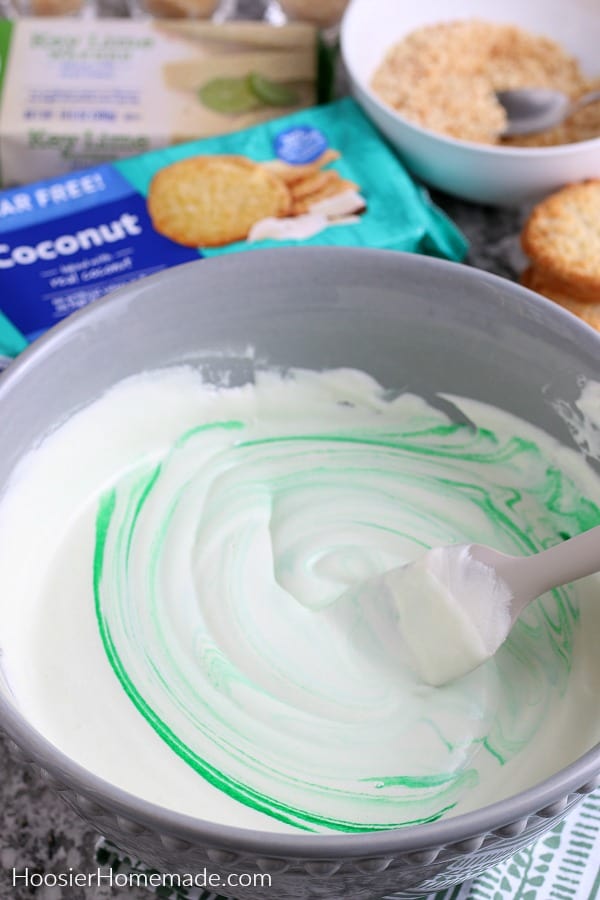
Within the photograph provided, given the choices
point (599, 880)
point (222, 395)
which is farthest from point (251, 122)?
point (599, 880)

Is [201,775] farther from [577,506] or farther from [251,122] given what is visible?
[251,122]

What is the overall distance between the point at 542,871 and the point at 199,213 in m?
0.77

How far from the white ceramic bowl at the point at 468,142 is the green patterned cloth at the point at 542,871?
2.33ft

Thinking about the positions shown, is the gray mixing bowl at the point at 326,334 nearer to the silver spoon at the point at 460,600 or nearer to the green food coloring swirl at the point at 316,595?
the green food coloring swirl at the point at 316,595

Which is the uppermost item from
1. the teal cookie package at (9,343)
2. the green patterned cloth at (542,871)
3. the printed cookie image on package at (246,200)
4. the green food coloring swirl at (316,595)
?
the printed cookie image on package at (246,200)

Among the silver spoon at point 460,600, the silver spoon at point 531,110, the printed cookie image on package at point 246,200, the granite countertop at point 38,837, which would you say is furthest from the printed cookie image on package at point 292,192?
the granite countertop at point 38,837

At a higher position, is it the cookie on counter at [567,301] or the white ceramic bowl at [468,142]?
the white ceramic bowl at [468,142]

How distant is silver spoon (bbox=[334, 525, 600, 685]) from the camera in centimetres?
74

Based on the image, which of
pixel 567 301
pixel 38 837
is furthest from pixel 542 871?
pixel 567 301

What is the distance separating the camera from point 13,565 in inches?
32.2

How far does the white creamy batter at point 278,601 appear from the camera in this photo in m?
0.72

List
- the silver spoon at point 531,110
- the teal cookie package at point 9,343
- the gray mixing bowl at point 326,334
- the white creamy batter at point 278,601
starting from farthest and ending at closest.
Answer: the silver spoon at point 531,110, the teal cookie package at point 9,343, the gray mixing bowl at point 326,334, the white creamy batter at point 278,601

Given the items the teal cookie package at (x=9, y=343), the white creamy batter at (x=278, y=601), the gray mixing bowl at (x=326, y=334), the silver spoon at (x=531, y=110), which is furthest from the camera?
the silver spoon at (x=531, y=110)

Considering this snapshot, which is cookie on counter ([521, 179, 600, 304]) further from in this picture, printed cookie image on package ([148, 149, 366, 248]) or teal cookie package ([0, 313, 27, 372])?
teal cookie package ([0, 313, 27, 372])
